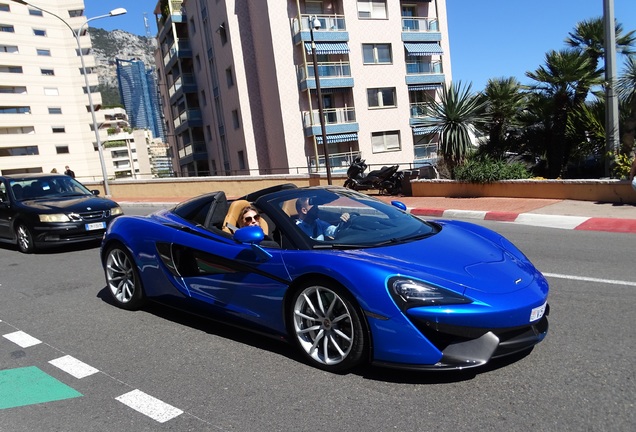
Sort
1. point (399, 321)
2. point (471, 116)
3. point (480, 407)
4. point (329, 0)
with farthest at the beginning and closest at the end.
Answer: point (329, 0) → point (471, 116) → point (399, 321) → point (480, 407)

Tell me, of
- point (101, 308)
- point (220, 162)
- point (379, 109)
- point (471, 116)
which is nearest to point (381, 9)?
point (379, 109)

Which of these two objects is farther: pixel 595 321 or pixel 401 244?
pixel 595 321

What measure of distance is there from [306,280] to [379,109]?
34.2 metres

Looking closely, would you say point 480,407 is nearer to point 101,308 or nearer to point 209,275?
point 209,275

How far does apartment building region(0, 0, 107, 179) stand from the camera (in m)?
64.0

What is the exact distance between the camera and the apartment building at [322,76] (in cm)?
3403

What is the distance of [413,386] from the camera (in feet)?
10.8

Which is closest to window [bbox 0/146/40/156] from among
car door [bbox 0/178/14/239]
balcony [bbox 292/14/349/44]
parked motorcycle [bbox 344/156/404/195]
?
balcony [bbox 292/14/349/44]

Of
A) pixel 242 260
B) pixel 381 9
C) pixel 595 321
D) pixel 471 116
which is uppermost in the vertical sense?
pixel 381 9

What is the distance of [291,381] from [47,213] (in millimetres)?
7662

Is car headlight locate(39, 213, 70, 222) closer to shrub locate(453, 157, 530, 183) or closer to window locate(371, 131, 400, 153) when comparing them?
shrub locate(453, 157, 530, 183)

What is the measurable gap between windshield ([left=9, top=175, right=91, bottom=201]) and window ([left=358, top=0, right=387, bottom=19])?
1147 inches

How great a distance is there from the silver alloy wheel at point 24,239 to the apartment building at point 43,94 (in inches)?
2304

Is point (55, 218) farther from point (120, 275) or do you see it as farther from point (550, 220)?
point (550, 220)
